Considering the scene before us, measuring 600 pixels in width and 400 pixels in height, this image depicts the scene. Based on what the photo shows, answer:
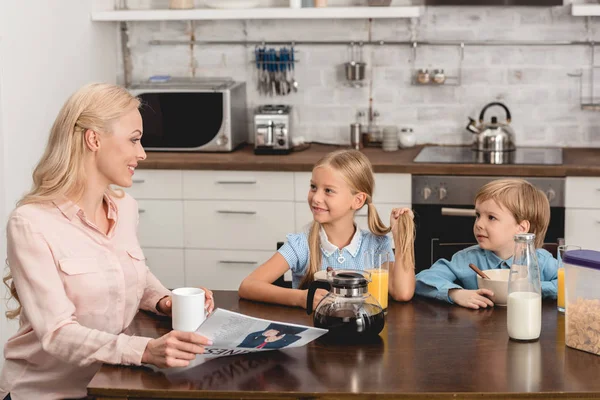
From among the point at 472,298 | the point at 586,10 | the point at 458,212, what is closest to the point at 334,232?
the point at 472,298

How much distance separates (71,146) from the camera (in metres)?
2.19

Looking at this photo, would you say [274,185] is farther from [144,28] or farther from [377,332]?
[377,332]

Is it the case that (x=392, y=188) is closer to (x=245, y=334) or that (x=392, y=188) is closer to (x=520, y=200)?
(x=520, y=200)

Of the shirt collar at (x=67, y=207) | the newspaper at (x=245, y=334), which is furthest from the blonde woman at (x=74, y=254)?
the newspaper at (x=245, y=334)

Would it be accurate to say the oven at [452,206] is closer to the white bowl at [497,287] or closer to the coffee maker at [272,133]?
the coffee maker at [272,133]

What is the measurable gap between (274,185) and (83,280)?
220 centimetres

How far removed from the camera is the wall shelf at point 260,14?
4.43 metres

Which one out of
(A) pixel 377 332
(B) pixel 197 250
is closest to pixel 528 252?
(A) pixel 377 332

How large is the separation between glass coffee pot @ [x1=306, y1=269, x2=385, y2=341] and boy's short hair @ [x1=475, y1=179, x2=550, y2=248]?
697 mm

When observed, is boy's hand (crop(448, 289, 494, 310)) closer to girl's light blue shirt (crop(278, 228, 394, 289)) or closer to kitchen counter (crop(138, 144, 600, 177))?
girl's light blue shirt (crop(278, 228, 394, 289))

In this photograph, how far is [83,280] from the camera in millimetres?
2137

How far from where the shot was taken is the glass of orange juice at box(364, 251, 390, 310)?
2.22 metres

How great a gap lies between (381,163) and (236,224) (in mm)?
761

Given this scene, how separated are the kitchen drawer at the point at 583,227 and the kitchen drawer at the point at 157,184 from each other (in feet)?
5.90
